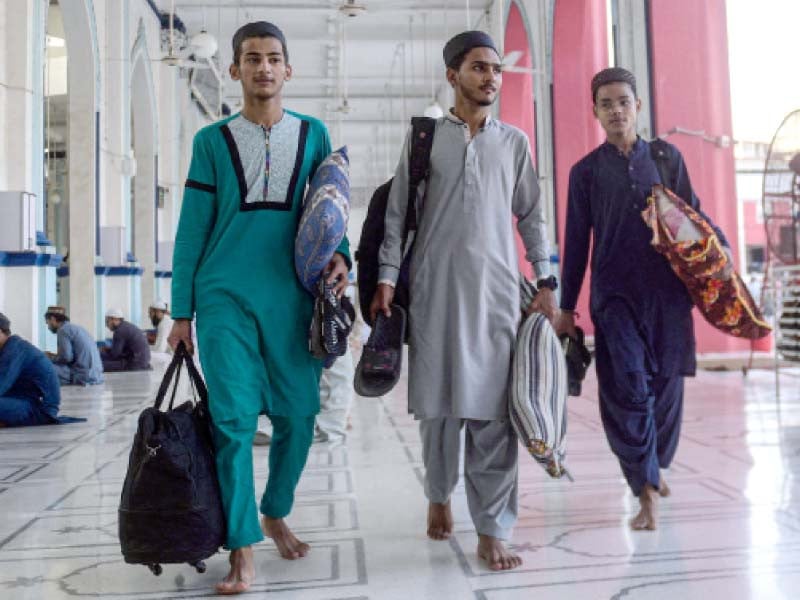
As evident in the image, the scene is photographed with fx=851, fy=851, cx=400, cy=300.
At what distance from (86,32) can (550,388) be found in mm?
8026

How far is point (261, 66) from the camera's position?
194cm

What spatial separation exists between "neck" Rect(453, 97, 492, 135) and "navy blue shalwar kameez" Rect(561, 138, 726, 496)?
1.67 feet

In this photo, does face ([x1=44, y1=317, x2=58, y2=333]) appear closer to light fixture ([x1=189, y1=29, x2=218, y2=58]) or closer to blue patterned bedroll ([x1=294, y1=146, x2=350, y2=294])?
light fixture ([x1=189, y1=29, x2=218, y2=58])

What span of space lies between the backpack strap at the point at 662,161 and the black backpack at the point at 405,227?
71cm

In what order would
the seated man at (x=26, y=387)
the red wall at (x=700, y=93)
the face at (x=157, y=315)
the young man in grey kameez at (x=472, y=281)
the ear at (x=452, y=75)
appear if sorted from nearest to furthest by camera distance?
the young man in grey kameez at (x=472, y=281)
the ear at (x=452, y=75)
the seated man at (x=26, y=387)
the red wall at (x=700, y=93)
the face at (x=157, y=315)

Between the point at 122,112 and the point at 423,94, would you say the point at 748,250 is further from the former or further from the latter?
the point at 122,112

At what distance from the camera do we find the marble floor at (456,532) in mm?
1775

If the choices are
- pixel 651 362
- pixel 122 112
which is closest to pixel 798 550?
pixel 651 362

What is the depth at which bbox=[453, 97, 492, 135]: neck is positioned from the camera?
6.65 ft

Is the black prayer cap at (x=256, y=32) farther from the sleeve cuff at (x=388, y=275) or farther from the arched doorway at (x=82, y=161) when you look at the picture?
the arched doorway at (x=82, y=161)

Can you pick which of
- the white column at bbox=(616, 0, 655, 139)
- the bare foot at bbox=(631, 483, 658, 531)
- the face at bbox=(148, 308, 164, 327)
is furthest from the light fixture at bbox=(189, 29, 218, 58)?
the bare foot at bbox=(631, 483, 658, 531)

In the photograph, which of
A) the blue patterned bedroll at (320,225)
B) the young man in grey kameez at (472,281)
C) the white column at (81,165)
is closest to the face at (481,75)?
the young man in grey kameez at (472,281)

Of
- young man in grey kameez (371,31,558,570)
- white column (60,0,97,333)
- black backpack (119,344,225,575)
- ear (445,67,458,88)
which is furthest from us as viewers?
white column (60,0,97,333)

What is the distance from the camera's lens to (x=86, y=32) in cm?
854
